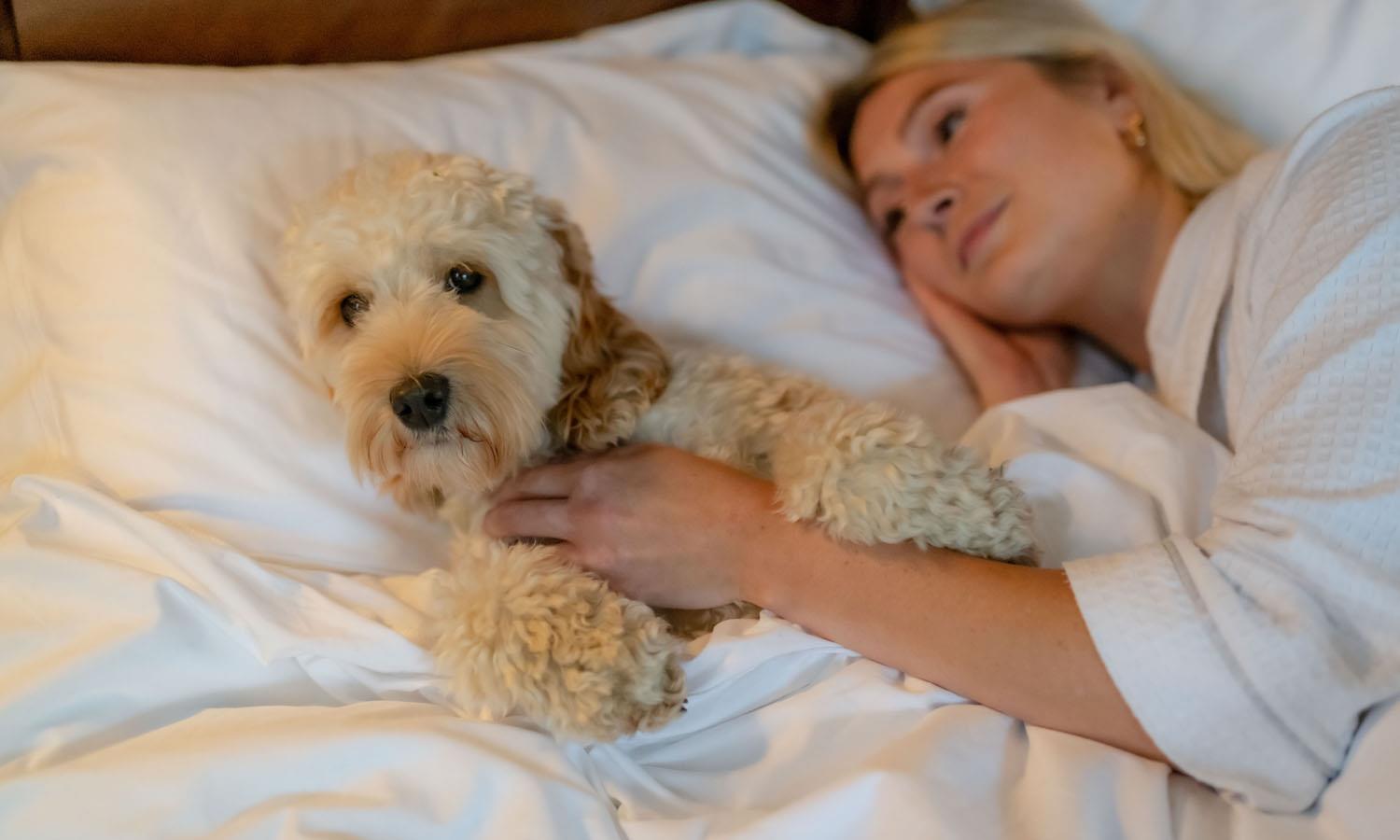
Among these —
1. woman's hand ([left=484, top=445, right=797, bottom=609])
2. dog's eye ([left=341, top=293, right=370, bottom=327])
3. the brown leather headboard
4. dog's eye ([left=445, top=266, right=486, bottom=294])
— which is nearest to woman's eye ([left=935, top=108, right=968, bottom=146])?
the brown leather headboard

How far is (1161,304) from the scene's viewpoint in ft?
6.35

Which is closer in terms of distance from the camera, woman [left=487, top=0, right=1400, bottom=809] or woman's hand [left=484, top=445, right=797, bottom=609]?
woman [left=487, top=0, right=1400, bottom=809]

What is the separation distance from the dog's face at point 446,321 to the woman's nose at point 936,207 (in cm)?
84

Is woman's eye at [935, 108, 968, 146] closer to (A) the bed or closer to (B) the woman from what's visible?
(B) the woman

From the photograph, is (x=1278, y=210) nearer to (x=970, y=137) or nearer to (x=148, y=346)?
(x=970, y=137)

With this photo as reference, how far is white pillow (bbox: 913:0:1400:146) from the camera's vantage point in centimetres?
223

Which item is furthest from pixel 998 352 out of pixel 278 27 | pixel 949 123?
pixel 278 27

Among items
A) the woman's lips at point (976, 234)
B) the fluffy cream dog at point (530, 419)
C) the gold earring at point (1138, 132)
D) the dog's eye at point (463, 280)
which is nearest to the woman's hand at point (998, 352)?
the woman's lips at point (976, 234)

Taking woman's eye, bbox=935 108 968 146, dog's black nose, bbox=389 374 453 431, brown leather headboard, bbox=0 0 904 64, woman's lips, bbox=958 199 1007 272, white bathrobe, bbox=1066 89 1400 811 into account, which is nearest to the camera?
white bathrobe, bbox=1066 89 1400 811

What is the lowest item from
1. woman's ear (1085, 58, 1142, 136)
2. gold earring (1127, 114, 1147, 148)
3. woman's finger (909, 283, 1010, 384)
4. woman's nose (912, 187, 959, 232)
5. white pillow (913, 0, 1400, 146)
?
woman's finger (909, 283, 1010, 384)

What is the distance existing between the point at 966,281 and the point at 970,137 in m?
0.30

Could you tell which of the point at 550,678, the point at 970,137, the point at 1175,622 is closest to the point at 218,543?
the point at 550,678

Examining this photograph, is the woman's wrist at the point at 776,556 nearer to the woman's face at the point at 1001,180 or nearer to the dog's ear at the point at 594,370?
the dog's ear at the point at 594,370

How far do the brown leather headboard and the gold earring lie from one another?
111cm
